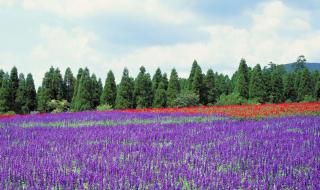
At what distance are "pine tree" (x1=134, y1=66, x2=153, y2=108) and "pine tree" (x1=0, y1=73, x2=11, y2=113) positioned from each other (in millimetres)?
11619

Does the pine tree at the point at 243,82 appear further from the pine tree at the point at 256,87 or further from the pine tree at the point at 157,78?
the pine tree at the point at 157,78

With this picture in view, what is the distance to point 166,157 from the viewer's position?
7.82 meters

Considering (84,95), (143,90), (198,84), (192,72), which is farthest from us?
(192,72)

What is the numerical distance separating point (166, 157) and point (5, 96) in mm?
32108

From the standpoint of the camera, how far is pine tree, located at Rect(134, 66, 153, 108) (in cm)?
3551

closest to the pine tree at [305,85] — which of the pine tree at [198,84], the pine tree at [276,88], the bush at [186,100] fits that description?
the pine tree at [276,88]

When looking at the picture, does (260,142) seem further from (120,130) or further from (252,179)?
(120,130)

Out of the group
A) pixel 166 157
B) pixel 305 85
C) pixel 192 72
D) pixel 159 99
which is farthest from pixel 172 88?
pixel 166 157

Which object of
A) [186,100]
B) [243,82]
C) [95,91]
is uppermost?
[243,82]

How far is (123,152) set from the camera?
27.3 ft

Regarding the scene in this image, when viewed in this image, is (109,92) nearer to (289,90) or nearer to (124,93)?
(124,93)

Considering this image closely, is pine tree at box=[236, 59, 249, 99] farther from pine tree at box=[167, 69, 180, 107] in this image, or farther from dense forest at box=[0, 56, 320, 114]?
pine tree at box=[167, 69, 180, 107]

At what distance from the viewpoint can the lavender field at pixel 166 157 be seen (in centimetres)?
595

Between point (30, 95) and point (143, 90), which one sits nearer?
point (143, 90)
